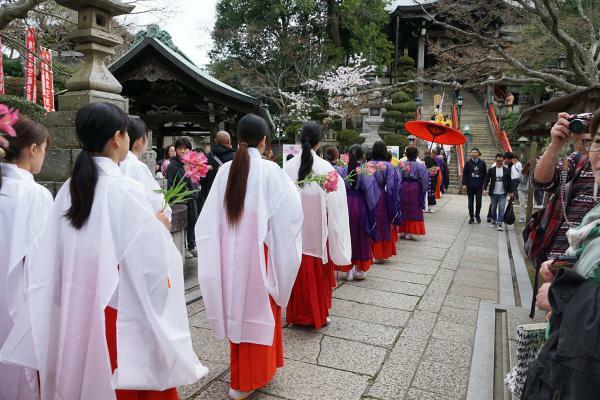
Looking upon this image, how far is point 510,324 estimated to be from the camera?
169 inches

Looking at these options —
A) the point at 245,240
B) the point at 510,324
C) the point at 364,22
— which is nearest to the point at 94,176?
the point at 245,240

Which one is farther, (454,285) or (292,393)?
(454,285)

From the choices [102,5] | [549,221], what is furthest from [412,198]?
[102,5]

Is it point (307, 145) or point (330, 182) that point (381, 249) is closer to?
point (330, 182)

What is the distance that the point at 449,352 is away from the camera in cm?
368

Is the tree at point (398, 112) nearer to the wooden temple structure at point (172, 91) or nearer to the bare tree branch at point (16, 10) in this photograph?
the wooden temple structure at point (172, 91)

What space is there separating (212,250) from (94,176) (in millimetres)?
1146

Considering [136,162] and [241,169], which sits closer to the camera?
[241,169]

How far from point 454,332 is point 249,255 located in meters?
2.44

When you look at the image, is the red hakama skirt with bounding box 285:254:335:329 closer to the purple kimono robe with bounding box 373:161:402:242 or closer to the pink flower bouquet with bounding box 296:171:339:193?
the pink flower bouquet with bounding box 296:171:339:193

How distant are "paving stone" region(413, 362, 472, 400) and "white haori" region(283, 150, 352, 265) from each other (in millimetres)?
1313

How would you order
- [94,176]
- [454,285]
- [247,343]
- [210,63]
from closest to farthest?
[94,176] → [247,343] → [454,285] → [210,63]

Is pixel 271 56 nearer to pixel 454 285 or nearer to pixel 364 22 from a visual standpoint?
pixel 364 22

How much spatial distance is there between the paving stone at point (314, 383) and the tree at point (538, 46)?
936cm
